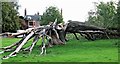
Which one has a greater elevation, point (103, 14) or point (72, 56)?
point (72, 56)

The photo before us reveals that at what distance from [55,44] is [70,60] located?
7662 mm

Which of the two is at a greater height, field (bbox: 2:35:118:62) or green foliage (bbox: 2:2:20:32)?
field (bbox: 2:35:118:62)

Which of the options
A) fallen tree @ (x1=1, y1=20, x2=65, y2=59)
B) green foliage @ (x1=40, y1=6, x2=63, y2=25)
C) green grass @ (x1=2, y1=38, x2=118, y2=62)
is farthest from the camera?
green foliage @ (x1=40, y1=6, x2=63, y2=25)

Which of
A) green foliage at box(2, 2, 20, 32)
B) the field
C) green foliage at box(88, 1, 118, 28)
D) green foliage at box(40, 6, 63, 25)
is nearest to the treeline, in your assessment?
green foliage at box(88, 1, 118, 28)

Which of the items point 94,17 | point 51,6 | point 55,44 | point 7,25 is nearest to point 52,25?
point 55,44

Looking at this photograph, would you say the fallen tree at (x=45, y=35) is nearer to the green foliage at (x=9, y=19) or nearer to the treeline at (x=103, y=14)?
the treeline at (x=103, y=14)

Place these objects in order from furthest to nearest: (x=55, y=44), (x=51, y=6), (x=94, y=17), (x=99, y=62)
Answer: (x=51, y=6) → (x=94, y=17) → (x=55, y=44) → (x=99, y=62)

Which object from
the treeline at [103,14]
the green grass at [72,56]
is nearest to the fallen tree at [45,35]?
the green grass at [72,56]

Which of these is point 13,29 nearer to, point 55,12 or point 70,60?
point 55,12

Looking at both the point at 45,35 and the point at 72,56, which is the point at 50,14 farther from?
the point at 72,56

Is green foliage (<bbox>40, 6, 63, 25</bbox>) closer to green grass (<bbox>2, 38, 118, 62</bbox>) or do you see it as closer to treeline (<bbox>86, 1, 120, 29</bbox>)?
treeline (<bbox>86, 1, 120, 29</bbox>)

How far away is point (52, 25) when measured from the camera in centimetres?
2038

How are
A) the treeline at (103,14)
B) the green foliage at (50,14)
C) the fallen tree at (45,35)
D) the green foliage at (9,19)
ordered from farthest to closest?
the green foliage at (50,14)
the green foliage at (9,19)
the treeline at (103,14)
the fallen tree at (45,35)

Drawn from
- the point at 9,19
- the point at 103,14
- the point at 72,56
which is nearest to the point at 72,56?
the point at 72,56
